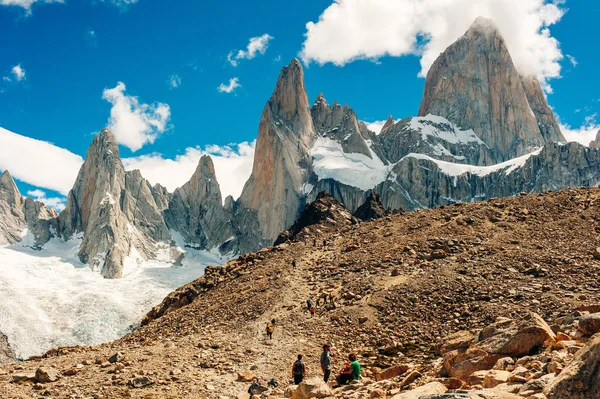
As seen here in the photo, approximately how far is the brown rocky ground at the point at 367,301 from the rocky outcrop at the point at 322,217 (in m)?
31.4

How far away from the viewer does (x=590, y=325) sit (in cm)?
1758

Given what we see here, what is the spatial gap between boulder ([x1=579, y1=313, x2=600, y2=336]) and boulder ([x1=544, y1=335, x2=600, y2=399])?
7.58 metres

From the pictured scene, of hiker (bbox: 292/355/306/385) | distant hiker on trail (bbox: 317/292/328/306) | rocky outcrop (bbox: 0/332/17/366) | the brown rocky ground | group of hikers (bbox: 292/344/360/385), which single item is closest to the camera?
group of hikers (bbox: 292/344/360/385)

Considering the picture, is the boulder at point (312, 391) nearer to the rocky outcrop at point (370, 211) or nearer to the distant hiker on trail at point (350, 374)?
the distant hiker on trail at point (350, 374)

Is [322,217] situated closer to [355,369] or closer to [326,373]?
[326,373]

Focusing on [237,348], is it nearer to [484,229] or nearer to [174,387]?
[174,387]

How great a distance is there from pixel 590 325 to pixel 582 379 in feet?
27.0

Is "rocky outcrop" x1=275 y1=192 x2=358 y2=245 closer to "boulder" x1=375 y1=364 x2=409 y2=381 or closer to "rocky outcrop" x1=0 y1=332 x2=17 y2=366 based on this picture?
"boulder" x1=375 y1=364 x2=409 y2=381

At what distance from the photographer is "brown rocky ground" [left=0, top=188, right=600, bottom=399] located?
80.3 ft

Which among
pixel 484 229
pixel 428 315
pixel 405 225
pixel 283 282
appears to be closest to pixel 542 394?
pixel 428 315

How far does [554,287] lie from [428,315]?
6.72 meters

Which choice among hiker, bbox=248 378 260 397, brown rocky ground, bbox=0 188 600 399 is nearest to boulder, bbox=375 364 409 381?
brown rocky ground, bbox=0 188 600 399

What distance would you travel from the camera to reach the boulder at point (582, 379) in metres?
→ 10.1

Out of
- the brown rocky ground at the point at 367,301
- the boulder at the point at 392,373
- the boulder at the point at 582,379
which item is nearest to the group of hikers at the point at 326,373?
the boulder at the point at 392,373
